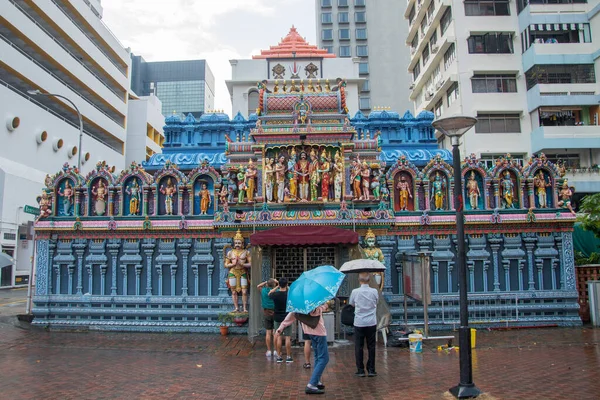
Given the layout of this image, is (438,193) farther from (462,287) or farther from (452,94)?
(452,94)

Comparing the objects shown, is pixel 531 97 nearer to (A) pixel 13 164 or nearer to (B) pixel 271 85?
(B) pixel 271 85

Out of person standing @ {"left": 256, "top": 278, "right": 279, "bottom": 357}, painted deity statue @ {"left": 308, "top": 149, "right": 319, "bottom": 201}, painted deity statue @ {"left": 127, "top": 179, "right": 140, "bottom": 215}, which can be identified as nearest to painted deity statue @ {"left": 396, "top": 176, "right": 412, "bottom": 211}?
painted deity statue @ {"left": 308, "top": 149, "right": 319, "bottom": 201}

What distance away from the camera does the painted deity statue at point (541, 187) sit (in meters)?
16.4

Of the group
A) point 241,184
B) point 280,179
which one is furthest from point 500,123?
point 241,184

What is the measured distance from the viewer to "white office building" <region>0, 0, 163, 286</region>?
111 ft

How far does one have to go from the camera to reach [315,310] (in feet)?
29.6

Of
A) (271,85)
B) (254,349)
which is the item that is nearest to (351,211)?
(254,349)

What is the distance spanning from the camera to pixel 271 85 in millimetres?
31312

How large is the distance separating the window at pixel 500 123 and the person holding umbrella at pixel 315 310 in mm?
29911

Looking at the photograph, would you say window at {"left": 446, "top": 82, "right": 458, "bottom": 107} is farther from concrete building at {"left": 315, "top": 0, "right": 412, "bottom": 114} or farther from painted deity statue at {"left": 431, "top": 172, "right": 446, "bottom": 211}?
concrete building at {"left": 315, "top": 0, "right": 412, "bottom": 114}

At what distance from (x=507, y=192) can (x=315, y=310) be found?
33.7ft

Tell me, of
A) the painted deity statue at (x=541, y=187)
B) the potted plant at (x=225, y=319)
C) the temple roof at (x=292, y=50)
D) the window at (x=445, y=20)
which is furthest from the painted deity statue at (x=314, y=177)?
the window at (x=445, y=20)

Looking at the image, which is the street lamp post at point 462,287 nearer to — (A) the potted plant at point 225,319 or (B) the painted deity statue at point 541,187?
(A) the potted plant at point 225,319

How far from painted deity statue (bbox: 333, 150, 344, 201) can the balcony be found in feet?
75.4
